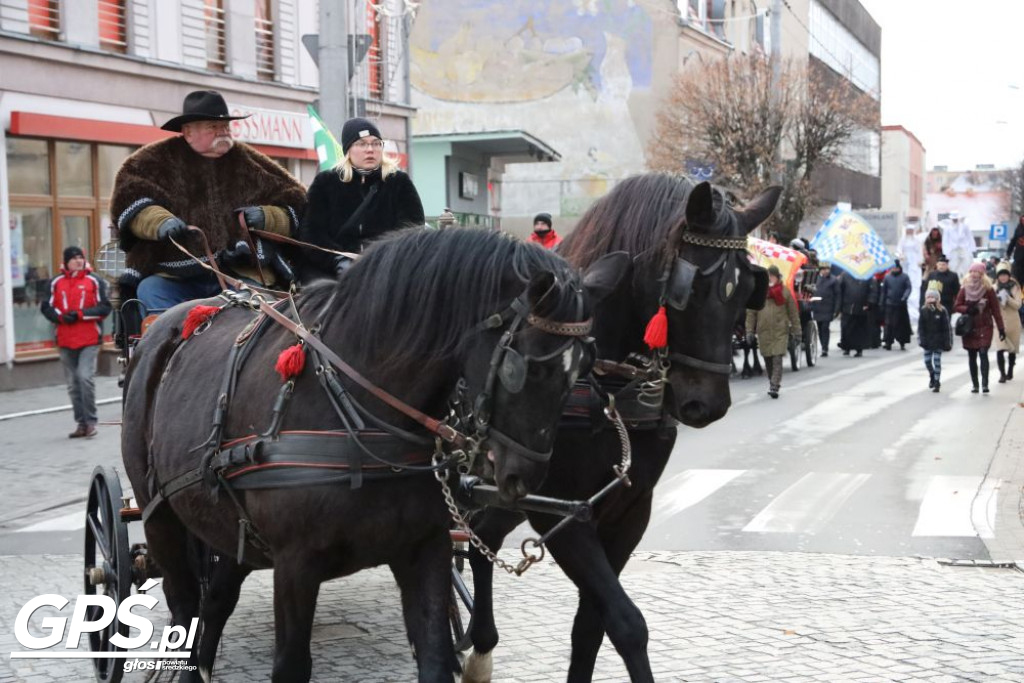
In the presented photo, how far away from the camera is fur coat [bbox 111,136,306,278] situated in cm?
597

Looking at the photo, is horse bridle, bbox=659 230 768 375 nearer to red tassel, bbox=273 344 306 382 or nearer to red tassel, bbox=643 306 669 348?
red tassel, bbox=643 306 669 348

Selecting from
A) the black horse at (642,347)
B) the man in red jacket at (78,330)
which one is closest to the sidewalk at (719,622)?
the black horse at (642,347)

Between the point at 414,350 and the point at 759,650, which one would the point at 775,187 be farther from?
the point at 759,650

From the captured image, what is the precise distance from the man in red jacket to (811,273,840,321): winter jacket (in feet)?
56.1

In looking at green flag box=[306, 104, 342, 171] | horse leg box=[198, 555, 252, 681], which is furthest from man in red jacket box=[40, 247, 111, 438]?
horse leg box=[198, 555, 252, 681]

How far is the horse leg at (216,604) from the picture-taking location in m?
5.26

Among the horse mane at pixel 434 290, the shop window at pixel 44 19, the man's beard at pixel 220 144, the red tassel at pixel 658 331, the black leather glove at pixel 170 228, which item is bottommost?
the red tassel at pixel 658 331

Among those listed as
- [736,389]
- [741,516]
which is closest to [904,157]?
[736,389]

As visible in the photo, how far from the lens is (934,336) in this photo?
1947 cm

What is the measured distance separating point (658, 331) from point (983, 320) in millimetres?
16492

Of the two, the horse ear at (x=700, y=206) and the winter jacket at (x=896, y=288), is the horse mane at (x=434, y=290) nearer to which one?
the horse ear at (x=700, y=206)

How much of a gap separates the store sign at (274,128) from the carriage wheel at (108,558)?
16.8 meters

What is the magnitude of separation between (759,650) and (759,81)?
34818 mm

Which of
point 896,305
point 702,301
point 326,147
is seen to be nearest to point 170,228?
point 702,301
